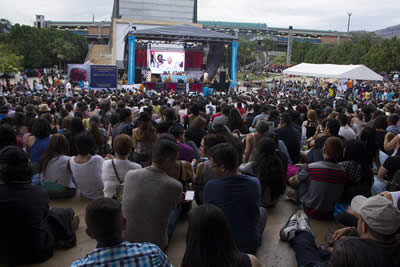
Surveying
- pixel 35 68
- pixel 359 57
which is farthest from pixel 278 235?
pixel 35 68

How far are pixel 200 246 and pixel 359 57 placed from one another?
139 ft

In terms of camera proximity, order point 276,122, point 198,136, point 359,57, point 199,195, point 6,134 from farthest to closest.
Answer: point 359,57
point 276,122
point 198,136
point 6,134
point 199,195

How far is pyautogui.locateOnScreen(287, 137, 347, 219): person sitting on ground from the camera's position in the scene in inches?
136

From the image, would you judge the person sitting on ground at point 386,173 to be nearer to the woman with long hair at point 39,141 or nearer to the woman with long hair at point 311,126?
the woman with long hair at point 311,126

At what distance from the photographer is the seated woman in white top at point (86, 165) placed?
3.72 m

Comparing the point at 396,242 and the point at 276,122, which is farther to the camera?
the point at 276,122

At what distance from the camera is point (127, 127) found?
548cm

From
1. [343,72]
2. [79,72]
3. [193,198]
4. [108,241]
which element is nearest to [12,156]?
[108,241]

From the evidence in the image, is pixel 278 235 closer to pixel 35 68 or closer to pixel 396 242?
→ pixel 396 242

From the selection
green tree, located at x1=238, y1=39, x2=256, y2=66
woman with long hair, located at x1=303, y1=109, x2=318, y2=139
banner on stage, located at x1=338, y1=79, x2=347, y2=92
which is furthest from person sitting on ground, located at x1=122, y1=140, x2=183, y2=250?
green tree, located at x1=238, y1=39, x2=256, y2=66

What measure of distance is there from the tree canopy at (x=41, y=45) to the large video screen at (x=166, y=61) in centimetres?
1572

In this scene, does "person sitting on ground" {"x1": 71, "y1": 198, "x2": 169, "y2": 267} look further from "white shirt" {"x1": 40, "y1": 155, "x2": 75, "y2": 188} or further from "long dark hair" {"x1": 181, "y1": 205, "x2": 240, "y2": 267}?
"white shirt" {"x1": 40, "y1": 155, "x2": 75, "y2": 188}

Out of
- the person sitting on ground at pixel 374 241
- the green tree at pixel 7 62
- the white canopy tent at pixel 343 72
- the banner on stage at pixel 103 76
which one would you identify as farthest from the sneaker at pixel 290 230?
the green tree at pixel 7 62

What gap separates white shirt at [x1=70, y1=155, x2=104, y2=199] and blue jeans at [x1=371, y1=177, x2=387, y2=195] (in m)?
3.23
